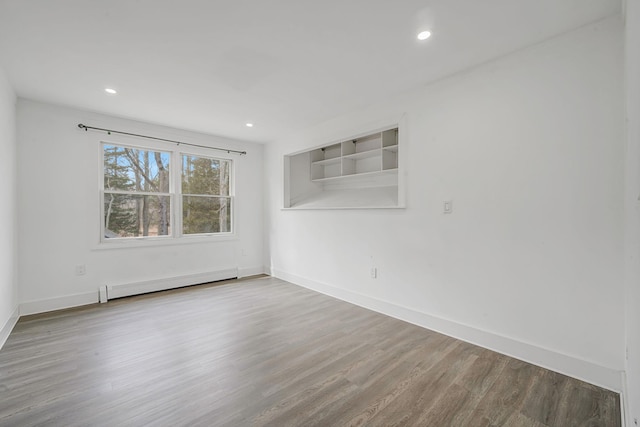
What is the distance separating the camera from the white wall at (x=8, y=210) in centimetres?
253

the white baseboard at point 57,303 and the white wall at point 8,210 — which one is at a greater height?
the white wall at point 8,210

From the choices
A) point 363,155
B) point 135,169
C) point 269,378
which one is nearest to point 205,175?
point 135,169

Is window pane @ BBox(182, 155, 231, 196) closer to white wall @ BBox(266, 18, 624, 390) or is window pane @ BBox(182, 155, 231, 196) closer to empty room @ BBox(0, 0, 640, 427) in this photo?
empty room @ BBox(0, 0, 640, 427)

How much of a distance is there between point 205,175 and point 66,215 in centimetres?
185

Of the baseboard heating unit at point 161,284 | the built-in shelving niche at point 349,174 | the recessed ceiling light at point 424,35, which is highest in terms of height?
the recessed ceiling light at point 424,35

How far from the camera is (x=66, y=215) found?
3.40 metres

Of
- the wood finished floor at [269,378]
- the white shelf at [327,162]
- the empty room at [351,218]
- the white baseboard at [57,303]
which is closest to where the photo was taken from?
the wood finished floor at [269,378]

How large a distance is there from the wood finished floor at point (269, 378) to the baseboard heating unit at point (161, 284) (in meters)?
0.61

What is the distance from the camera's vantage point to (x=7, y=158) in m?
2.70

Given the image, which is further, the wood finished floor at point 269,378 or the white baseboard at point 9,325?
the white baseboard at point 9,325

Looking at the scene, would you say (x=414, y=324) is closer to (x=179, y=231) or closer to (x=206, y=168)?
(x=179, y=231)

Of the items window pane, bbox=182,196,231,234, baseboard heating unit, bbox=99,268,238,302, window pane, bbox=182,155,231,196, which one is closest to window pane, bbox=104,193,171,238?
window pane, bbox=182,196,231,234

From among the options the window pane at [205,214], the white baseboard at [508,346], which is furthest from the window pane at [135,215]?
the white baseboard at [508,346]

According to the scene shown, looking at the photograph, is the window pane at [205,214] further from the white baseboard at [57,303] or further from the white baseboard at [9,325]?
the white baseboard at [9,325]
